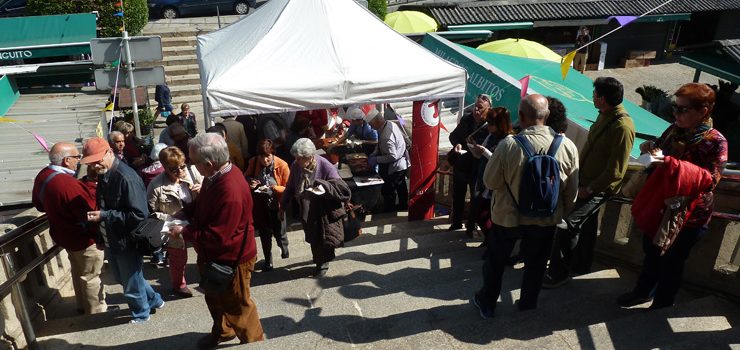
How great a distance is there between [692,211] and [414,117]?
11.7ft

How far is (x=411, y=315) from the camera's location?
3.71 m

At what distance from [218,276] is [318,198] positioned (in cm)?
148

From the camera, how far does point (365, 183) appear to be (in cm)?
669

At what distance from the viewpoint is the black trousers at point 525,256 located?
3484 millimetres

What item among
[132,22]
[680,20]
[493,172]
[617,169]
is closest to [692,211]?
[617,169]

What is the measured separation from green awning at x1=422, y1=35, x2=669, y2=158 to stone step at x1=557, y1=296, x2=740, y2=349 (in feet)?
10.9

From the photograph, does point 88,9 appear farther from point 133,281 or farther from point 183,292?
point 133,281

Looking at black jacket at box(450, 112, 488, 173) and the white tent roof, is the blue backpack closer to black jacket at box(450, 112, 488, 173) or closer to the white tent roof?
black jacket at box(450, 112, 488, 173)

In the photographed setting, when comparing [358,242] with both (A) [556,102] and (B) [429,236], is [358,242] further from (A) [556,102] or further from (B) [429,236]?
(A) [556,102]

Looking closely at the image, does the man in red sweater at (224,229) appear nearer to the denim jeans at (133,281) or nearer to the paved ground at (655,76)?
the denim jeans at (133,281)

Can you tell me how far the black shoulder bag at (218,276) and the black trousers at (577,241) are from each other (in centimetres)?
238

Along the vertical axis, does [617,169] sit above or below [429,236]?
above

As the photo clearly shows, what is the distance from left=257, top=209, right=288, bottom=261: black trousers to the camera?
17.0 feet

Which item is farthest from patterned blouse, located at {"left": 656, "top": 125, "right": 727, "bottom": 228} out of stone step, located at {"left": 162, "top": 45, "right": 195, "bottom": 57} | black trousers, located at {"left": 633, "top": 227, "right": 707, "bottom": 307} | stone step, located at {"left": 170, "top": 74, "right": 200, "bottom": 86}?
stone step, located at {"left": 162, "top": 45, "right": 195, "bottom": 57}
